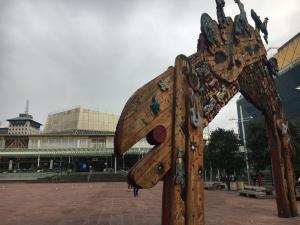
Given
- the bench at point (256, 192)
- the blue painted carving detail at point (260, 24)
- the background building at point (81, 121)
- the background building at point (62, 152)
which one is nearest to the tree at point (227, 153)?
the bench at point (256, 192)

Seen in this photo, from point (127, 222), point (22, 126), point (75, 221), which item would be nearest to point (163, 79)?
point (127, 222)

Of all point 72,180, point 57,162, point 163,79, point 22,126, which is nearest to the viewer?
point 163,79

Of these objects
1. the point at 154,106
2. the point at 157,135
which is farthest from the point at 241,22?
the point at 157,135

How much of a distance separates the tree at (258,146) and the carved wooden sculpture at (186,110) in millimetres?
13187

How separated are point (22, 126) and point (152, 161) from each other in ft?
366

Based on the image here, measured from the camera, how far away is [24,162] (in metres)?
55.1

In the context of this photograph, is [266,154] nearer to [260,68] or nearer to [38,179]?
[260,68]

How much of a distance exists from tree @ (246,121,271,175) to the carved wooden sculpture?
13.2 metres

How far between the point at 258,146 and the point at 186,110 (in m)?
16.4

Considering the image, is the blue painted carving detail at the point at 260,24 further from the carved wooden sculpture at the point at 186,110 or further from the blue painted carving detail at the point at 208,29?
the blue painted carving detail at the point at 208,29

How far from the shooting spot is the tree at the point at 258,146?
20.4m

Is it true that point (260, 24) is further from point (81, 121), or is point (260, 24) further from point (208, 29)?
point (81, 121)

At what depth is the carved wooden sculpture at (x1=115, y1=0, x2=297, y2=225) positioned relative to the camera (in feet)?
16.6

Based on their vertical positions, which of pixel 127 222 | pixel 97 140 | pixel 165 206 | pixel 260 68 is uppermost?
pixel 97 140
